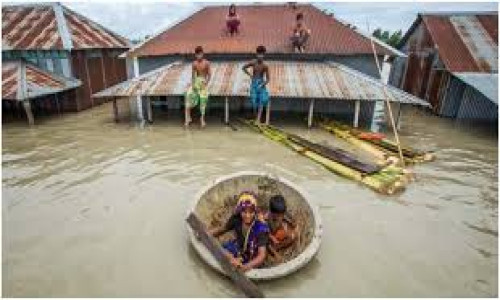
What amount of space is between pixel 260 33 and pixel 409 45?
379 inches

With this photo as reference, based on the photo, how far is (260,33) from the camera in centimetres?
1419

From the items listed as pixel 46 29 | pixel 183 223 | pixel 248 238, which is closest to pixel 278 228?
pixel 248 238

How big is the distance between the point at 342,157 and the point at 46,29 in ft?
43.3

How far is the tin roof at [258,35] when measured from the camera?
13289mm

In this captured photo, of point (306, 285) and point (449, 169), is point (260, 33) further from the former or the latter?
point (306, 285)

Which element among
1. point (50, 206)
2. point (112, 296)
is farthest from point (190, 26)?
point (112, 296)

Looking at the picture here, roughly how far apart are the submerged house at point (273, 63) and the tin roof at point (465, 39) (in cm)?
337

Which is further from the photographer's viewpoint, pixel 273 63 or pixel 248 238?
pixel 273 63

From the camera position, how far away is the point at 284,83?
39.2ft

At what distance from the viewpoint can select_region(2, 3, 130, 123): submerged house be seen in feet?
44.7

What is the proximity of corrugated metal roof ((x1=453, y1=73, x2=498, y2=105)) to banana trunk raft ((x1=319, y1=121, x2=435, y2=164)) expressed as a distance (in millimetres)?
3353

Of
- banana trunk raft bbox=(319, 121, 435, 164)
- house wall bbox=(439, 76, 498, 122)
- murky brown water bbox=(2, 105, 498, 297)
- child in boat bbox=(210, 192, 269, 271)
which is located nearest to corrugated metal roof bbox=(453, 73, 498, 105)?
house wall bbox=(439, 76, 498, 122)

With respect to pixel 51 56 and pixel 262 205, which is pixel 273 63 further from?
pixel 51 56

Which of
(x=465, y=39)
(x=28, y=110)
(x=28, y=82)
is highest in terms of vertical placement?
(x=465, y=39)
